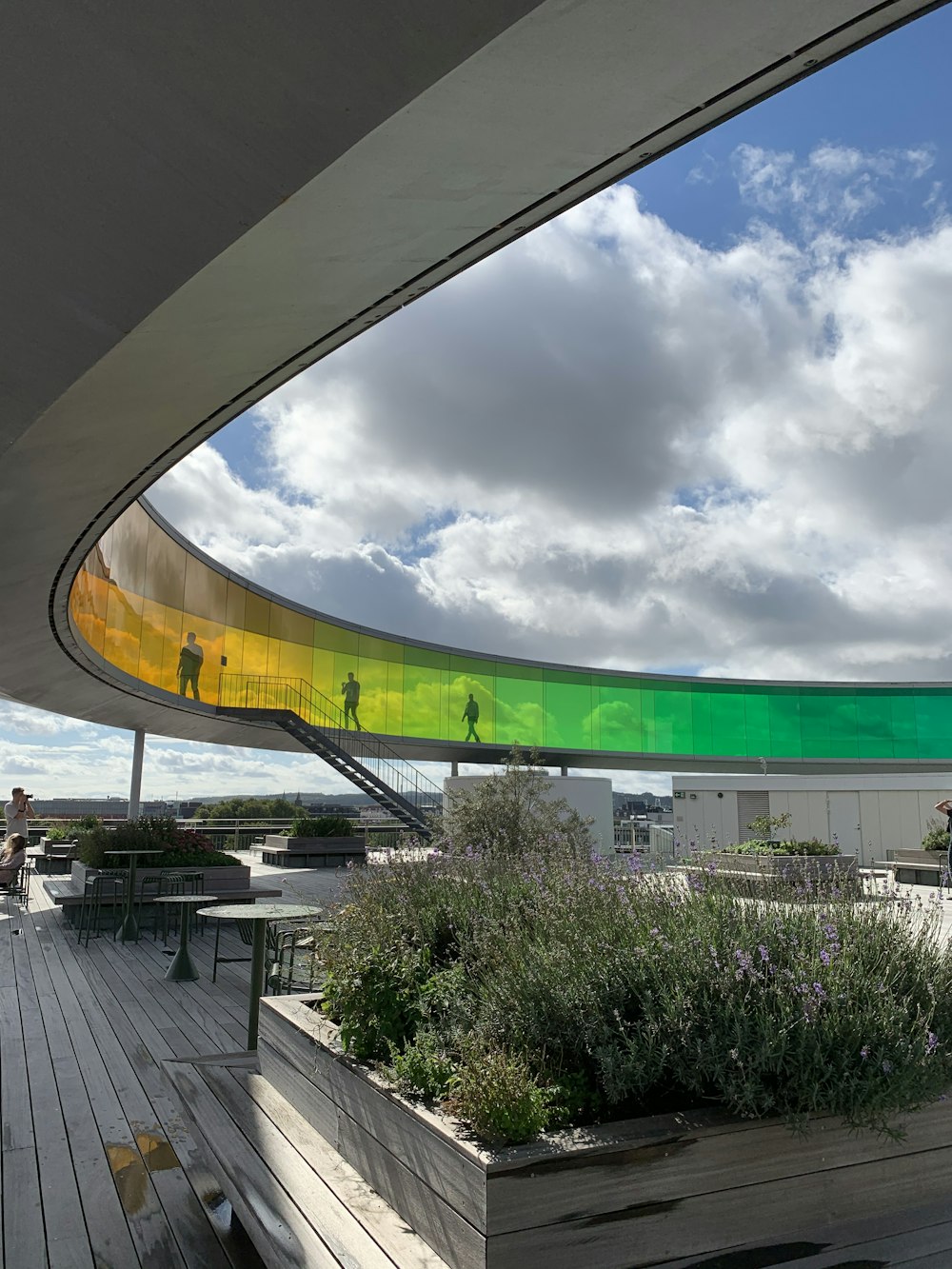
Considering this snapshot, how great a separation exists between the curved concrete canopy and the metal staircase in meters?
16.6

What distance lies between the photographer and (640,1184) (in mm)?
2896

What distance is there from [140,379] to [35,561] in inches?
180

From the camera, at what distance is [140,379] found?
13.5 feet

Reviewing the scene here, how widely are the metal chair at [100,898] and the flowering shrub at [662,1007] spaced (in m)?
8.57

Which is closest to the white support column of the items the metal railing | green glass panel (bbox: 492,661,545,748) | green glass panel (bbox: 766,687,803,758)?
the metal railing

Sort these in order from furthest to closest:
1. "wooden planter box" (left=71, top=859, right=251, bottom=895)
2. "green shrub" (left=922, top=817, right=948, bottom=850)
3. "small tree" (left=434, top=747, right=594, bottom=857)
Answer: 1. "green shrub" (left=922, top=817, right=948, bottom=850)
2. "wooden planter box" (left=71, top=859, right=251, bottom=895)
3. "small tree" (left=434, top=747, right=594, bottom=857)

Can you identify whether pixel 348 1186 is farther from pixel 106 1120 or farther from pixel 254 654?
pixel 254 654

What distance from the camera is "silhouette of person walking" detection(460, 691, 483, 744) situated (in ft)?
104

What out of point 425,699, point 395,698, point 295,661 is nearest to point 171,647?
point 295,661

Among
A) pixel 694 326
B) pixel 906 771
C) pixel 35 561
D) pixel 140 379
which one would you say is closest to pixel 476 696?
pixel 906 771

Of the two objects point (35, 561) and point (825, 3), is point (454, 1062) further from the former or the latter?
point (35, 561)

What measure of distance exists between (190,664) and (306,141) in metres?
20.3

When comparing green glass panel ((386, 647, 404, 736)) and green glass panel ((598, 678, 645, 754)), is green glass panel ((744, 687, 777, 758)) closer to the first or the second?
green glass panel ((598, 678, 645, 754))

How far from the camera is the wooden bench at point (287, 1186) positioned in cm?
305
